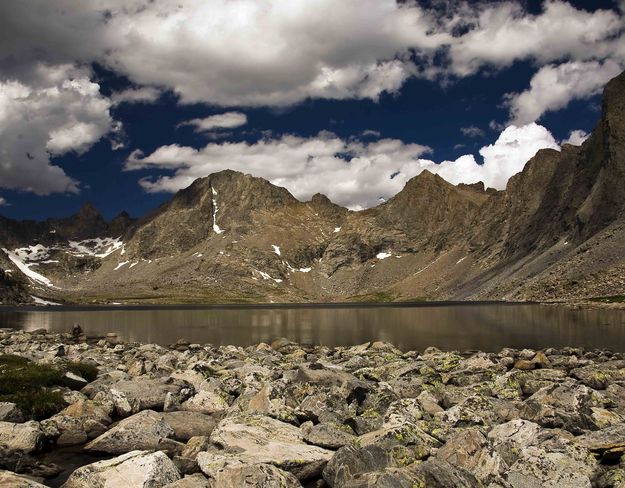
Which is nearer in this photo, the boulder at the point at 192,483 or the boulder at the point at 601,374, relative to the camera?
the boulder at the point at 192,483

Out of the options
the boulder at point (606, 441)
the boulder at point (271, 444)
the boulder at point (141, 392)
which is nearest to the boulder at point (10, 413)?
the boulder at point (141, 392)

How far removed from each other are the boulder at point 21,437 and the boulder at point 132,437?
6.14ft

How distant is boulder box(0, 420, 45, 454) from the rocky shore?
4 centimetres

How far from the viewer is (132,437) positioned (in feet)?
67.1

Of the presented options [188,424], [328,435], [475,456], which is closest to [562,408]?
[475,456]

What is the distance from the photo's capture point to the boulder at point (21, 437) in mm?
19712

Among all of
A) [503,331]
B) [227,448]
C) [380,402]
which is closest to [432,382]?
[380,402]

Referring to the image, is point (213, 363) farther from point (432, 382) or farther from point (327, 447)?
point (327, 447)

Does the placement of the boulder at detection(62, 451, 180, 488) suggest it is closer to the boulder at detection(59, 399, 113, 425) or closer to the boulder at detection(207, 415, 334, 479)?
the boulder at detection(207, 415, 334, 479)

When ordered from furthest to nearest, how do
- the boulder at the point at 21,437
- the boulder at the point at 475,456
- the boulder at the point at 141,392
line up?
the boulder at the point at 141,392, the boulder at the point at 21,437, the boulder at the point at 475,456

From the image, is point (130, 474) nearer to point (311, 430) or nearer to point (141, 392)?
point (311, 430)

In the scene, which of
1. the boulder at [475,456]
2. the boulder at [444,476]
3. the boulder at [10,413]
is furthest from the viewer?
the boulder at [10,413]

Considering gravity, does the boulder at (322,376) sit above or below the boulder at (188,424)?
above

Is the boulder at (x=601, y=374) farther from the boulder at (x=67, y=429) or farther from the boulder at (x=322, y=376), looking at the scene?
the boulder at (x=67, y=429)
